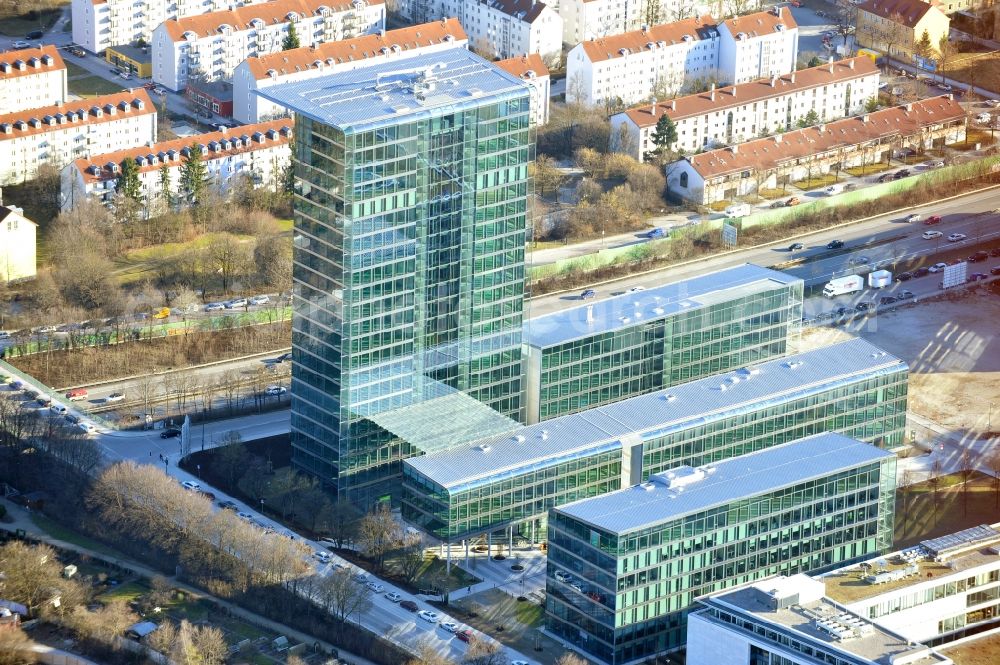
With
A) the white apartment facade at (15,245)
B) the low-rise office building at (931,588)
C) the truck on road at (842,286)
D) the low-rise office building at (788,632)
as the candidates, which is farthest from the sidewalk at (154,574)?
the truck on road at (842,286)

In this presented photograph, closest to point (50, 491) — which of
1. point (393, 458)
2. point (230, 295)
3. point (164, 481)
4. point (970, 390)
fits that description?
point (164, 481)

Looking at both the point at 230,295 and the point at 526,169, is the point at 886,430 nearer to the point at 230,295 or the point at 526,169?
the point at 526,169

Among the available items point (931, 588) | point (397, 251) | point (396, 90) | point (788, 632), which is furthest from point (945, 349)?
point (788, 632)

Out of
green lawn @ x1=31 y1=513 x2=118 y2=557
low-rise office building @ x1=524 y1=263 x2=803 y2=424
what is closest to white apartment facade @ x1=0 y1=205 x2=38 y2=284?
green lawn @ x1=31 y1=513 x2=118 y2=557

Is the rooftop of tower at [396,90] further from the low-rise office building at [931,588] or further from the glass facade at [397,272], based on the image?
the low-rise office building at [931,588]

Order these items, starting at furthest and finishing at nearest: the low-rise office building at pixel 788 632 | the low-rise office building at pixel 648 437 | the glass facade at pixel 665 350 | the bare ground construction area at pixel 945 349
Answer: the bare ground construction area at pixel 945 349
the glass facade at pixel 665 350
the low-rise office building at pixel 648 437
the low-rise office building at pixel 788 632

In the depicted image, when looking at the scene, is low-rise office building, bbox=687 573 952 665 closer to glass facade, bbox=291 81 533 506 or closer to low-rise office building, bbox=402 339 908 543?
low-rise office building, bbox=402 339 908 543
